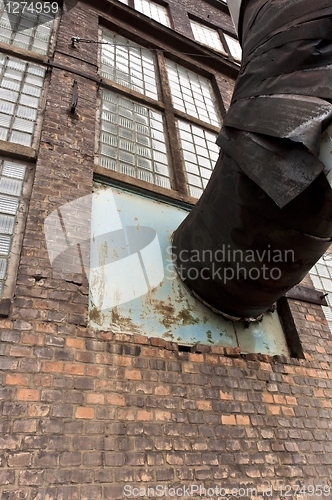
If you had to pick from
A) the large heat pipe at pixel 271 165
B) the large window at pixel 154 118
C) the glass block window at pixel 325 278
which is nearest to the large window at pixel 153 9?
the large window at pixel 154 118

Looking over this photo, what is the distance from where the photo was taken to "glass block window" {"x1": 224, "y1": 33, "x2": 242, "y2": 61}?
8.68 m

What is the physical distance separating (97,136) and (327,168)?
3.09m

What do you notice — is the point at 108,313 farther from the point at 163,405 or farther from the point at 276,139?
the point at 276,139

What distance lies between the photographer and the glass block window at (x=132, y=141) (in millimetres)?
4066

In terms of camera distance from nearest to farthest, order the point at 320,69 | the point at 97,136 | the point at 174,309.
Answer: the point at 320,69 < the point at 174,309 < the point at 97,136

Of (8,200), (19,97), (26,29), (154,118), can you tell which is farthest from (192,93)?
(8,200)

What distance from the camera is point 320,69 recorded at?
1.72 m

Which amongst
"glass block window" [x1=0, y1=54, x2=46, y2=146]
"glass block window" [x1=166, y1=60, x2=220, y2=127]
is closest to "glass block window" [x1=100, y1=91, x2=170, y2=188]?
"glass block window" [x1=0, y1=54, x2=46, y2=146]

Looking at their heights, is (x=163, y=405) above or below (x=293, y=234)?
below

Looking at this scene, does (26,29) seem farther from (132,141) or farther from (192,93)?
(192,93)

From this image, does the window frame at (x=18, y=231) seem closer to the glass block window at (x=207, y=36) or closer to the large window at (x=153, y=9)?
the large window at (x=153, y=9)

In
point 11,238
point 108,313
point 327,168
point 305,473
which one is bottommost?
point 305,473

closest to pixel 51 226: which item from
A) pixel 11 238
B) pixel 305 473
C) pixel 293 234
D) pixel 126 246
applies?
pixel 11 238

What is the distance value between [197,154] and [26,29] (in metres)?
3.20
